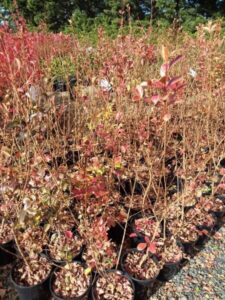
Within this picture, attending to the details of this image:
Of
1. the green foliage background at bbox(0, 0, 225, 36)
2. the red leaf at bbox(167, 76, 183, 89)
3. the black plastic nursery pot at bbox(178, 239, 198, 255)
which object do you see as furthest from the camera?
the green foliage background at bbox(0, 0, 225, 36)

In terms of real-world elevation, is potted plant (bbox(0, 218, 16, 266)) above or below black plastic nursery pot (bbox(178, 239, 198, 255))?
above

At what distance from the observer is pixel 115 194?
2150mm

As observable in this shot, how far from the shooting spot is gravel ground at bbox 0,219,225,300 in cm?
180

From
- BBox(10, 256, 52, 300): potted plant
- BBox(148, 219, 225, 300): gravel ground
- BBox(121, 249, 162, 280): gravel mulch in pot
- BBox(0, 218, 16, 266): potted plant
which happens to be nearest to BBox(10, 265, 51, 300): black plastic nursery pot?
BBox(10, 256, 52, 300): potted plant

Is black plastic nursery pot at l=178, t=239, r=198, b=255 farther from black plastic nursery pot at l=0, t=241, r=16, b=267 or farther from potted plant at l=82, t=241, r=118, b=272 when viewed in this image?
black plastic nursery pot at l=0, t=241, r=16, b=267

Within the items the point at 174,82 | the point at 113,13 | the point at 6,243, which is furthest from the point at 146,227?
the point at 113,13

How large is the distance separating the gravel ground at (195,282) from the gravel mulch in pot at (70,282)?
356mm

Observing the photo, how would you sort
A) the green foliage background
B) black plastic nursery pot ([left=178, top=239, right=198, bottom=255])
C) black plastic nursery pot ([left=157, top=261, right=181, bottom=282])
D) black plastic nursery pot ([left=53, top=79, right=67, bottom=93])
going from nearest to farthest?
black plastic nursery pot ([left=157, top=261, right=181, bottom=282]), black plastic nursery pot ([left=178, top=239, right=198, bottom=255]), black plastic nursery pot ([left=53, top=79, right=67, bottom=93]), the green foliage background

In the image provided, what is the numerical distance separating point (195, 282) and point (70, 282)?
0.83 meters

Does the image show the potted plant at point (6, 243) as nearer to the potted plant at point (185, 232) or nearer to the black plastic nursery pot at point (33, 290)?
the black plastic nursery pot at point (33, 290)

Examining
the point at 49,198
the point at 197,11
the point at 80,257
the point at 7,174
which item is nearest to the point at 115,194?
the point at 80,257

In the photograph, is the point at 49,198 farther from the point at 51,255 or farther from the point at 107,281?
the point at 107,281

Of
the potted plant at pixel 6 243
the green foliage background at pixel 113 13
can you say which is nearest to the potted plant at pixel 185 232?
the potted plant at pixel 6 243

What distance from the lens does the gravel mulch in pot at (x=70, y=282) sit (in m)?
1.60
